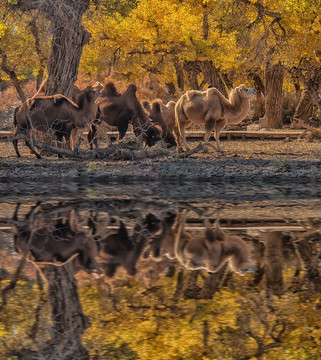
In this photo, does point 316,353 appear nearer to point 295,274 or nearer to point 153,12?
point 295,274

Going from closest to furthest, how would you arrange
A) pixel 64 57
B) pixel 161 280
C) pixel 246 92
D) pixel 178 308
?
pixel 178 308
pixel 161 280
pixel 246 92
pixel 64 57

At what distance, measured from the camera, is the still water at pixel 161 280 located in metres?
4.70

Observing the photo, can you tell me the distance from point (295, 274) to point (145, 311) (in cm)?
165

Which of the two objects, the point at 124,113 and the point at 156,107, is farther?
the point at 156,107

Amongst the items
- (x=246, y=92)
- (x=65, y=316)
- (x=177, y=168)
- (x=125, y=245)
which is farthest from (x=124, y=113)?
(x=65, y=316)

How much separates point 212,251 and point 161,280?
125 cm

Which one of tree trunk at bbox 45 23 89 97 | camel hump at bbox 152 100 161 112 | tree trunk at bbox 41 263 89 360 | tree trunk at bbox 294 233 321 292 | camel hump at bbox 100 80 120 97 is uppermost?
tree trunk at bbox 45 23 89 97

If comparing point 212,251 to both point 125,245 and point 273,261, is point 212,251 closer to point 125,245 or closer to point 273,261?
point 273,261

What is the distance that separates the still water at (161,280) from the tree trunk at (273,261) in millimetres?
10

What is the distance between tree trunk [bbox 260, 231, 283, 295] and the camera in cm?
603

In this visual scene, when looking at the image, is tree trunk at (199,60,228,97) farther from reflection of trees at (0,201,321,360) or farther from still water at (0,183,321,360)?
reflection of trees at (0,201,321,360)

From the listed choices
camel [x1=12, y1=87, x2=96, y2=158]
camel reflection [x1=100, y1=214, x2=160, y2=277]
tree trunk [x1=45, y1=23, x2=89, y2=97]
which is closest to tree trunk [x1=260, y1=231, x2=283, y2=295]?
camel reflection [x1=100, y1=214, x2=160, y2=277]

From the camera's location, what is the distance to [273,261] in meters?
6.91

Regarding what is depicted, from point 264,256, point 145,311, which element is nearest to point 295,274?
point 264,256
